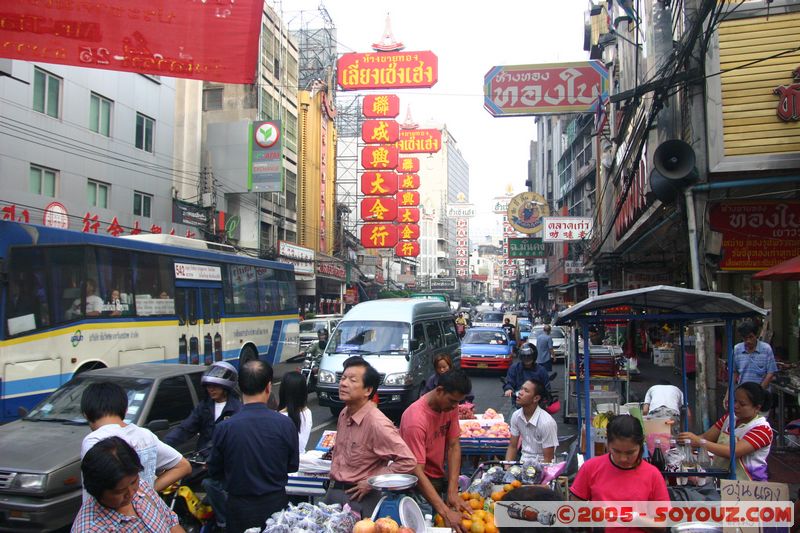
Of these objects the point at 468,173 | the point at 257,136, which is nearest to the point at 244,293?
the point at 257,136

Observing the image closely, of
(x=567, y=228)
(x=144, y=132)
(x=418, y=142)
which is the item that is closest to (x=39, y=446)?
(x=144, y=132)

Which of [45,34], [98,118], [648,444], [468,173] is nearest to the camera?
[648,444]

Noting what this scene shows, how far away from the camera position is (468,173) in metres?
192

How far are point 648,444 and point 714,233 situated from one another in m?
6.74

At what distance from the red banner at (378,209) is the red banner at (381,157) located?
2.14 m

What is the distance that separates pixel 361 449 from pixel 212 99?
116 feet

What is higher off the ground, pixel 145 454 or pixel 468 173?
pixel 468 173

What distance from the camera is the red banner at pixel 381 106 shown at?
38625 mm

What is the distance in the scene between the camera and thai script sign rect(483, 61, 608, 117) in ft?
53.0

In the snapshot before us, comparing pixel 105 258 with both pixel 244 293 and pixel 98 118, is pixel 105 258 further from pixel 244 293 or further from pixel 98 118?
pixel 98 118

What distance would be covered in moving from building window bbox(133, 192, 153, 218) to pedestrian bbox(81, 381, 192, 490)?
72.5ft

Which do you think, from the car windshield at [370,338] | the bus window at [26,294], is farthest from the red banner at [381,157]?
the bus window at [26,294]

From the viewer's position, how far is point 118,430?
3775mm

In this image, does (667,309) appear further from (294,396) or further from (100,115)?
(100,115)
